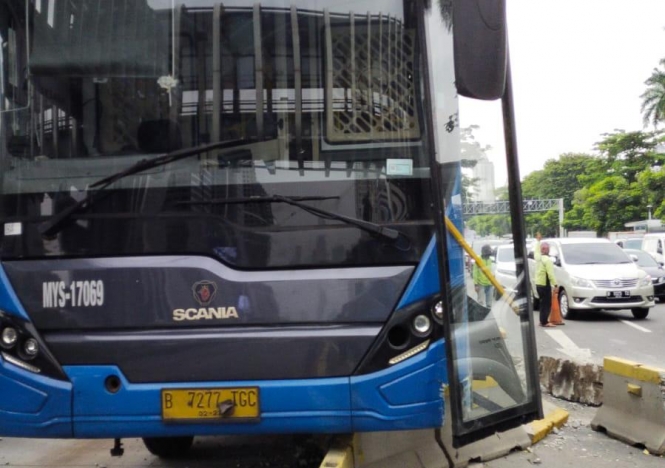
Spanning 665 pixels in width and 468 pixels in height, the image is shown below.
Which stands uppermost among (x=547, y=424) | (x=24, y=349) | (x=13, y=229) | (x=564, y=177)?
(x=564, y=177)

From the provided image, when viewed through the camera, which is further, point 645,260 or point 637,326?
point 645,260

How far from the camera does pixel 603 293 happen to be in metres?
15.0

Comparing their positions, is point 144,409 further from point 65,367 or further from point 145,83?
point 145,83

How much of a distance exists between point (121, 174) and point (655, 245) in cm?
2356

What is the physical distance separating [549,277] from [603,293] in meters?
1.71

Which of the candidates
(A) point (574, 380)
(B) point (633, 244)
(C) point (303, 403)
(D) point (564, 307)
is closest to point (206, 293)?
(C) point (303, 403)

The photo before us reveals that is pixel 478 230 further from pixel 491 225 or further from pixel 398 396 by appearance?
pixel 398 396

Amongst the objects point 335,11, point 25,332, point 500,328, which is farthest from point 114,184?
point 500,328

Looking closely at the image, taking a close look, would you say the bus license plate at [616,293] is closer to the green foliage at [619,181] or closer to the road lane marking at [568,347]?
the road lane marking at [568,347]

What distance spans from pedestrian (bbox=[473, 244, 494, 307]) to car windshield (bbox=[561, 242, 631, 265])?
12371 mm

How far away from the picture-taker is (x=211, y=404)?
3.66 meters

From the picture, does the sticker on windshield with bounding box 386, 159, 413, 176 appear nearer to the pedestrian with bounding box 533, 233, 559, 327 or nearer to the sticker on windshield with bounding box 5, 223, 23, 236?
the sticker on windshield with bounding box 5, 223, 23, 236

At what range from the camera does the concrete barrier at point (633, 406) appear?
222 inches

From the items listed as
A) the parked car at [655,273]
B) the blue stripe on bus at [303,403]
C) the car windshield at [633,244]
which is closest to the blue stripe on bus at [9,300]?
the blue stripe on bus at [303,403]
